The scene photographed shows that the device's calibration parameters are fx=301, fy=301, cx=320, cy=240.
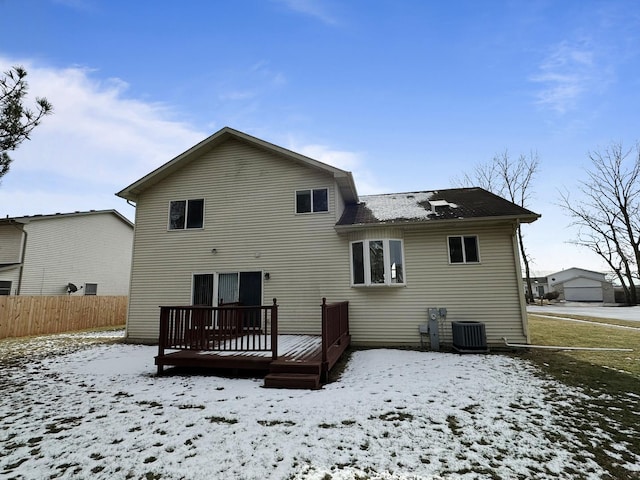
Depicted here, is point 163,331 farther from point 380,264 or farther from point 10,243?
point 10,243

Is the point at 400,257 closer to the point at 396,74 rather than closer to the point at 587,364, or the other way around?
the point at 587,364

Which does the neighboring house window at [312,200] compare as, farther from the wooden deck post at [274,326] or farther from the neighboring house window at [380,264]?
the wooden deck post at [274,326]

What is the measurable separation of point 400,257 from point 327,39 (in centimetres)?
817

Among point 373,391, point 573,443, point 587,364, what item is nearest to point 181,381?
point 373,391

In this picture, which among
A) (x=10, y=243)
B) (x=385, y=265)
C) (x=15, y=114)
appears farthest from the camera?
(x=10, y=243)

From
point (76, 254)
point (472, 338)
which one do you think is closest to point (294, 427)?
point (472, 338)

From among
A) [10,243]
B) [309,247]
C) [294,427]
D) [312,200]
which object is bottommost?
[294,427]

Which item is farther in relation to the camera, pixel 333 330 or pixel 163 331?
pixel 333 330

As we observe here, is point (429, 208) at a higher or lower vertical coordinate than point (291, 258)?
higher

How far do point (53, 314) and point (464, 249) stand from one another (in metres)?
17.3

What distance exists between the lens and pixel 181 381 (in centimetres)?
615

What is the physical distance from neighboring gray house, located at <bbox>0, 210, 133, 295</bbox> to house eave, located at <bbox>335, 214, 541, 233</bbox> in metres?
16.2

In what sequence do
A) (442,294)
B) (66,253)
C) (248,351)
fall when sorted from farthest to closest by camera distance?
(66,253)
(442,294)
(248,351)

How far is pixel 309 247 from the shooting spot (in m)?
9.95
